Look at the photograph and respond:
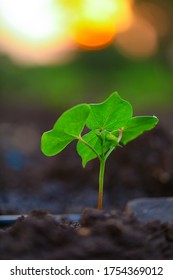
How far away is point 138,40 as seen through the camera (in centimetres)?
618

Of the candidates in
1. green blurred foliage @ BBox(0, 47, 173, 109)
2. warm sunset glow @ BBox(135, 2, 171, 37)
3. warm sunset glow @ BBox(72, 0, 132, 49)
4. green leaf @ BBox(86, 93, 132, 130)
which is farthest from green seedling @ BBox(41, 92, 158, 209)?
green blurred foliage @ BBox(0, 47, 173, 109)

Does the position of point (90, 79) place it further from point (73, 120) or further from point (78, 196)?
point (73, 120)

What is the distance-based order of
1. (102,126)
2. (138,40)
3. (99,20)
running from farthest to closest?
(138,40) < (99,20) < (102,126)

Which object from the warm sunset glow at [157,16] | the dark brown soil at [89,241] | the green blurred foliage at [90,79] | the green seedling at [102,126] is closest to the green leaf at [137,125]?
the green seedling at [102,126]

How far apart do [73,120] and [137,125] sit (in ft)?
0.62

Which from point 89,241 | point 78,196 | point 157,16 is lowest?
point 89,241

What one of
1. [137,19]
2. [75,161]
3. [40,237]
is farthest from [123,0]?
[40,237]

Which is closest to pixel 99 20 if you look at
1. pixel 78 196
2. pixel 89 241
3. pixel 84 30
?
pixel 84 30

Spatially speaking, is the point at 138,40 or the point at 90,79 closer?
the point at 138,40

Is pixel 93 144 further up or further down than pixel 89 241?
further up

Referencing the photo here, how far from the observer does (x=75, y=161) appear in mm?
2693

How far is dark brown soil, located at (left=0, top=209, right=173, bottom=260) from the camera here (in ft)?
2.63

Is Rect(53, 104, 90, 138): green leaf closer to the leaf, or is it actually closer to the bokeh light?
the leaf

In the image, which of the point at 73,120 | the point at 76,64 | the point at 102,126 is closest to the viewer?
the point at 73,120
